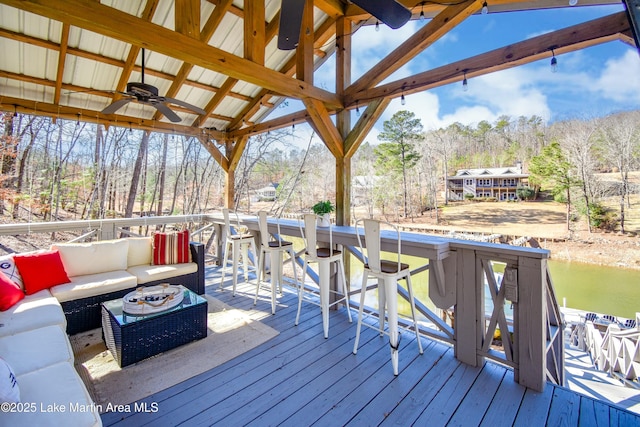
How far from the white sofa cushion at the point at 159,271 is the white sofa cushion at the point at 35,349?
133cm

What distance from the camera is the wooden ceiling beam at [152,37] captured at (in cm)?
208

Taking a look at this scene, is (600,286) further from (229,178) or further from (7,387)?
(7,387)

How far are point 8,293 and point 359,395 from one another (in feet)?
9.86

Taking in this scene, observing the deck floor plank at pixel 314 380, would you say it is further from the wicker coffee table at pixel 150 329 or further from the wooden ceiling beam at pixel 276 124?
the wooden ceiling beam at pixel 276 124

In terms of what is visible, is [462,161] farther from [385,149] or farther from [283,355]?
[283,355]

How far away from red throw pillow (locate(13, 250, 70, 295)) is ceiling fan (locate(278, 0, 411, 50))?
3140 millimetres

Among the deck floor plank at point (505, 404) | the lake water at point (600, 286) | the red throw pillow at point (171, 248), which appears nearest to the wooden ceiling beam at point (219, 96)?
the red throw pillow at point (171, 248)

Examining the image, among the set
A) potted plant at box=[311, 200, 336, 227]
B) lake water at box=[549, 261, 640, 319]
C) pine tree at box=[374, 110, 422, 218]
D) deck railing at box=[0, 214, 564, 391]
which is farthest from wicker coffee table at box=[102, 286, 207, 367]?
lake water at box=[549, 261, 640, 319]

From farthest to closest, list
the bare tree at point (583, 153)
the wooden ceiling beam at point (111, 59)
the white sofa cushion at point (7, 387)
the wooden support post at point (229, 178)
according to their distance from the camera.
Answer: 1. the wooden support post at point (229, 178)
2. the bare tree at point (583, 153)
3. the wooden ceiling beam at point (111, 59)
4. the white sofa cushion at point (7, 387)

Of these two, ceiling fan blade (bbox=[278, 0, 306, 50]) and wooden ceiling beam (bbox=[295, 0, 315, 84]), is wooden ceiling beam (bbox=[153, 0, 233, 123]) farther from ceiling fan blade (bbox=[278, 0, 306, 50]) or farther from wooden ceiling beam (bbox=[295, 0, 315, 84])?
ceiling fan blade (bbox=[278, 0, 306, 50])

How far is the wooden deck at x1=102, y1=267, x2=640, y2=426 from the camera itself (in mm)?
1838

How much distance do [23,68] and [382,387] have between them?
19.6 ft

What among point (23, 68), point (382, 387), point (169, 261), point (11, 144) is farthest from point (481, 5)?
point (11, 144)

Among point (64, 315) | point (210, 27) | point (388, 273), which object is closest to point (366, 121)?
point (388, 273)
